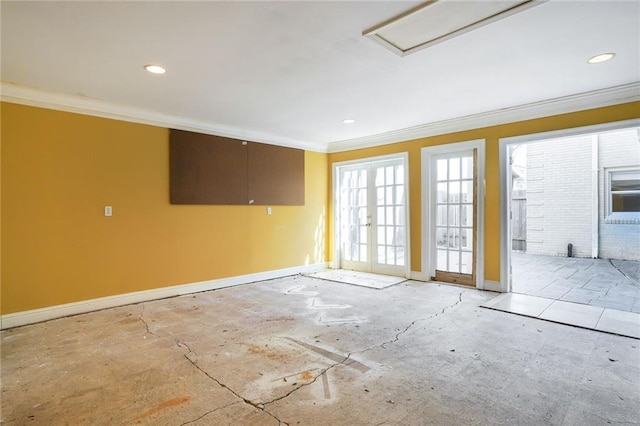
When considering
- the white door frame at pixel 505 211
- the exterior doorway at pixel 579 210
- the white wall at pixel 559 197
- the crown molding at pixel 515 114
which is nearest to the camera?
the crown molding at pixel 515 114

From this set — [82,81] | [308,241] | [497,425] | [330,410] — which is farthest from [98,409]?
[308,241]

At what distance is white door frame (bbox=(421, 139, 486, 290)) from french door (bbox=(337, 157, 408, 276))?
14.3 inches

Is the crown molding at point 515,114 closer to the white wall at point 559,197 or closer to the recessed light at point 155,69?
the recessed light at point 155,69

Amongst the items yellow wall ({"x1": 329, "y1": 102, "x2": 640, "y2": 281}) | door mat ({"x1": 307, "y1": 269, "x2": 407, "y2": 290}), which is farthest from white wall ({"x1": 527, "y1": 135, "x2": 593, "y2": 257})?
door mat ({"x1": 307, "y1": 269, "x2": 407, "y2": 290})

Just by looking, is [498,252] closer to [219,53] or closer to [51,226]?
[219,53]

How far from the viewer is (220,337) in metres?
3.07

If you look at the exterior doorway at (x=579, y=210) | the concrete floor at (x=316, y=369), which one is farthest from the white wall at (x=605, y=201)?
the concrete floor at (x=316, y=369)

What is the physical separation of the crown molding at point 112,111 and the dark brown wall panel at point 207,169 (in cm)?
12

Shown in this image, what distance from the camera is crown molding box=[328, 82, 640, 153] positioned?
12.1ft

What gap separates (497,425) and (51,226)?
14.7ft

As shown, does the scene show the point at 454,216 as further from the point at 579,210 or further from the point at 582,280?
the point at 579,210

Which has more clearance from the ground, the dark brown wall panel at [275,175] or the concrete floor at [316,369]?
the dark brown wall panel at [275,175]

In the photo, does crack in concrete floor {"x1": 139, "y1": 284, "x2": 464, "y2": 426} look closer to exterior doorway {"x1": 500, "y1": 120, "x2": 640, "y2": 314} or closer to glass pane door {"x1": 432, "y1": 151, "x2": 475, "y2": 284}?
glass pane door {"x1": 432, "y1": 151, "x2": 475, "y2": 284}

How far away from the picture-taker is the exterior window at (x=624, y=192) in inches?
288
